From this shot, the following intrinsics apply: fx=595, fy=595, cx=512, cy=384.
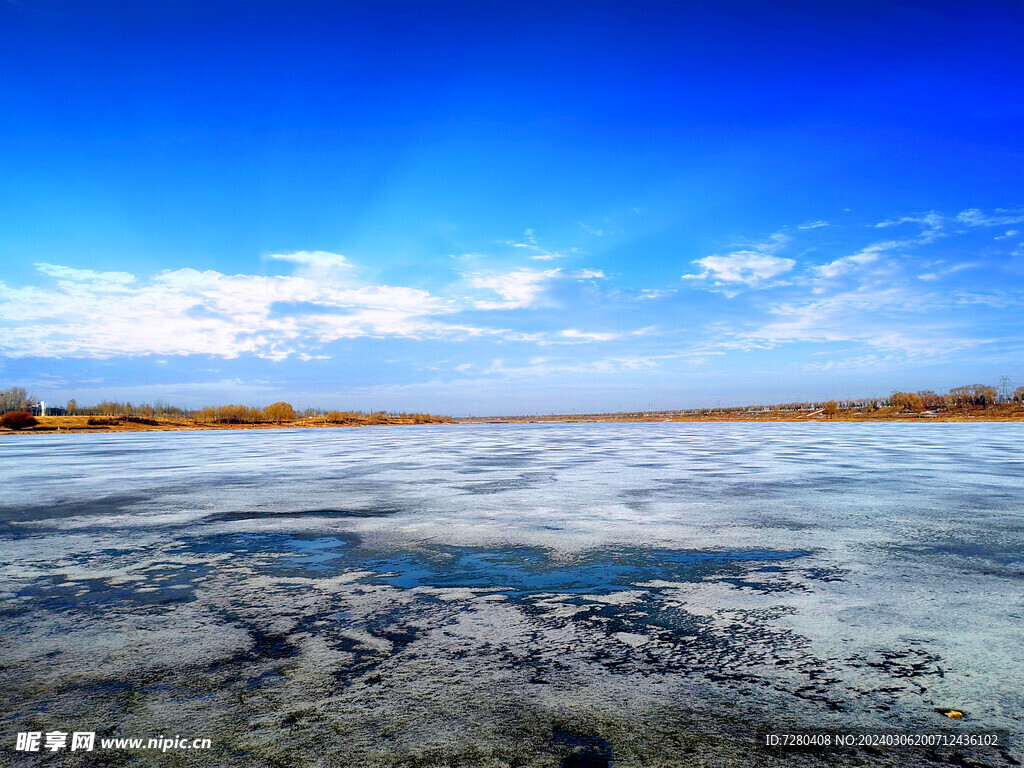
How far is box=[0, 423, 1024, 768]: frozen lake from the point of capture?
8.20 feet

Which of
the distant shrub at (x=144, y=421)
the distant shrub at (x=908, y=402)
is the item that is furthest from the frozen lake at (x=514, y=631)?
the distant shrub at (x=908, y=402)

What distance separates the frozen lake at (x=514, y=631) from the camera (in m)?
2.50

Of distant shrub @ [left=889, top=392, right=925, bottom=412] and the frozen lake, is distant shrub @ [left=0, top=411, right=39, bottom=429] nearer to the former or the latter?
the frozen lake

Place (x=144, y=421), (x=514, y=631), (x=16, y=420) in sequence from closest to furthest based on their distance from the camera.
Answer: (x=514, y=631) < (x=16, y=420) < (x=144, y=421)

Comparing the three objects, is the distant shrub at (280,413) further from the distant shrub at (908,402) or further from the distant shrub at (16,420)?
the distant shrub at (908,402)

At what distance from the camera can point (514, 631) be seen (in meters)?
3.64


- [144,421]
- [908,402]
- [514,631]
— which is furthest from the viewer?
[908,402]

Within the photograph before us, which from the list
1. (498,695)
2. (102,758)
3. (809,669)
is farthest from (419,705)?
(809,669)

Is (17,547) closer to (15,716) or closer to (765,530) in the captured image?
(15,716)

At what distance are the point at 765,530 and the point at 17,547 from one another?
8028mm

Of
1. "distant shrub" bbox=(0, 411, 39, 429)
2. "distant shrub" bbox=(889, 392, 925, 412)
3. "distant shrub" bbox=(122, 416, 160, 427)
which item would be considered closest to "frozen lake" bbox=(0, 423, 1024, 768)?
"distant shrub" bbox=(0, 411, 39, 429)

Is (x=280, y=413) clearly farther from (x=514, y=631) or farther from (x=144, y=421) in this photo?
(x=514, y=631)

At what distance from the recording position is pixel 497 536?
652 centimetres

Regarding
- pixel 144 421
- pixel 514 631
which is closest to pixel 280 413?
pixel 144 421
